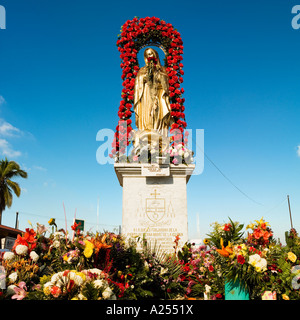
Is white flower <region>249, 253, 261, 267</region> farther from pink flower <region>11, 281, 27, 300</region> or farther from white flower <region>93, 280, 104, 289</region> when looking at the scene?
pink flower <region>11, 281, 27, 300</region>

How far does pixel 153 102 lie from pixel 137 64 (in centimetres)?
200

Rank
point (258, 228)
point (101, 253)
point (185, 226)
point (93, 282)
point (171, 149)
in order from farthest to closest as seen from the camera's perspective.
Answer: point (171, 149) → point (185, 226) → point (258, 228) → point (101, 253) → point (93, 282)

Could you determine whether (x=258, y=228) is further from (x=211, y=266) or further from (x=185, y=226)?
(x=185, y=226)

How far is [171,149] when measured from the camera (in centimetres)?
877

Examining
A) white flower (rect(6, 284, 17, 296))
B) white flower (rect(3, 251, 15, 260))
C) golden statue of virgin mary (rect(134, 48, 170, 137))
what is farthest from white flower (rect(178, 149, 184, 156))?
white flower (rect(6, 284, 17, 296))

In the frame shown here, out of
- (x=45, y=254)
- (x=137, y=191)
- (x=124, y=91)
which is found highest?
(x=124, y=91)

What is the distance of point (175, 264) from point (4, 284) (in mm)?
3781

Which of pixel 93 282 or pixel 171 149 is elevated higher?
pixel 171 149

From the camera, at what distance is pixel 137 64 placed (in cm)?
1103

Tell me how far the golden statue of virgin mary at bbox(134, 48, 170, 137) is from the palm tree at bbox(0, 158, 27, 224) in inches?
831

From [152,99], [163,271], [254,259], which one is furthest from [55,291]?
[152,99]

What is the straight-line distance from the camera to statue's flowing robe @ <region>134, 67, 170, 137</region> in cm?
1000
